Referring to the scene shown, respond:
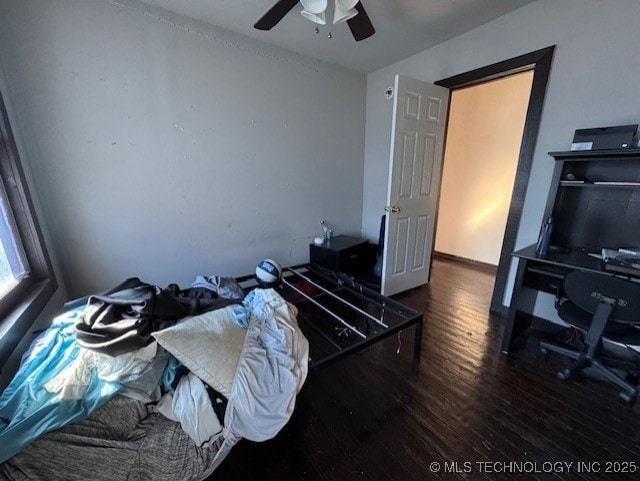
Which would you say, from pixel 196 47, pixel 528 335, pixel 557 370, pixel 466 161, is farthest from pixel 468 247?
pixel 196 47

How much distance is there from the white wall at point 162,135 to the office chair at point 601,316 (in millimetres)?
2403

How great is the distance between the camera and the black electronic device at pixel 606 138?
1593 millimetres

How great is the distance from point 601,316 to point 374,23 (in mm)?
2600

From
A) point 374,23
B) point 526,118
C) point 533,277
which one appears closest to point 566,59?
point 526,118

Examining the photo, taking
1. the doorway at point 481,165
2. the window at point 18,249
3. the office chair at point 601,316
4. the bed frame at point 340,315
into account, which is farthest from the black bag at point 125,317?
the doorway at point 481,165

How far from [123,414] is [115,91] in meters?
2.14

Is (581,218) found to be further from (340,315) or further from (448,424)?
(340,315)

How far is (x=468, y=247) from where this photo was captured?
396cm

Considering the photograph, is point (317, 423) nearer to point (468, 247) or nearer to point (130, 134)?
point (130, 134)

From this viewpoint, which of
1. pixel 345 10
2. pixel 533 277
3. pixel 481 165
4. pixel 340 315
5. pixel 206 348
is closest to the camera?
pixel 206 348

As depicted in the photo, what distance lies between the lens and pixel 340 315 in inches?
97.0

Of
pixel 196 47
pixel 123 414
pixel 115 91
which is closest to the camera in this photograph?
pixel 123 414

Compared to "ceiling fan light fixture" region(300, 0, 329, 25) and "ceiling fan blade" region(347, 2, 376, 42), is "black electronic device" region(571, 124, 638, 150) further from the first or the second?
"ceiling fan light fixture" region(300, 0, 329, 25)

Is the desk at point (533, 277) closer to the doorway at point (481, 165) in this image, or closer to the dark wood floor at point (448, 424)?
the dark wood floor at point (448, 424)
